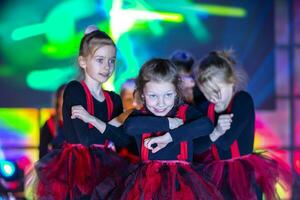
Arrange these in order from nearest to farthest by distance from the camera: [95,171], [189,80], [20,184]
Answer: [95,171]
[189,80]
[20,184]

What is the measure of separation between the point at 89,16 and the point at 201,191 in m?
2.20

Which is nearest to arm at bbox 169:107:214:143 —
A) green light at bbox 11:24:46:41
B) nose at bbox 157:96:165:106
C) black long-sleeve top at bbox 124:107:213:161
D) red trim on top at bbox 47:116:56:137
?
black long-sleeve top at bbox 124:107:213:161

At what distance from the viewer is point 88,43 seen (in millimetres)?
2250

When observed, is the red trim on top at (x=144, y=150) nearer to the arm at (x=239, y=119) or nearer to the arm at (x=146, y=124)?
the arm at (x=146, y=124)

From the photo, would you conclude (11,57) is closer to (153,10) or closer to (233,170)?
(153,10)

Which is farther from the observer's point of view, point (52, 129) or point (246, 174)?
point (52, 129)

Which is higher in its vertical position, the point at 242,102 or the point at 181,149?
the point at 242,102

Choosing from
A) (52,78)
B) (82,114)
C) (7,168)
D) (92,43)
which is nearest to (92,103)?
(82,114)

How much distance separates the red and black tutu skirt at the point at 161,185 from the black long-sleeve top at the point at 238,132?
157 mm

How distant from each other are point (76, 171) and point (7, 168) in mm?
1938

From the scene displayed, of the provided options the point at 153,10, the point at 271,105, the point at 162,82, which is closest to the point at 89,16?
the point at 153,10

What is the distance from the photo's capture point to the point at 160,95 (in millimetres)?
2082

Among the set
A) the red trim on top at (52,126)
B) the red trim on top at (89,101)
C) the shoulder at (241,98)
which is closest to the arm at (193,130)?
the shoulder at (241,98)

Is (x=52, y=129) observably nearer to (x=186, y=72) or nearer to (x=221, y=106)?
(x=186, y=72)
